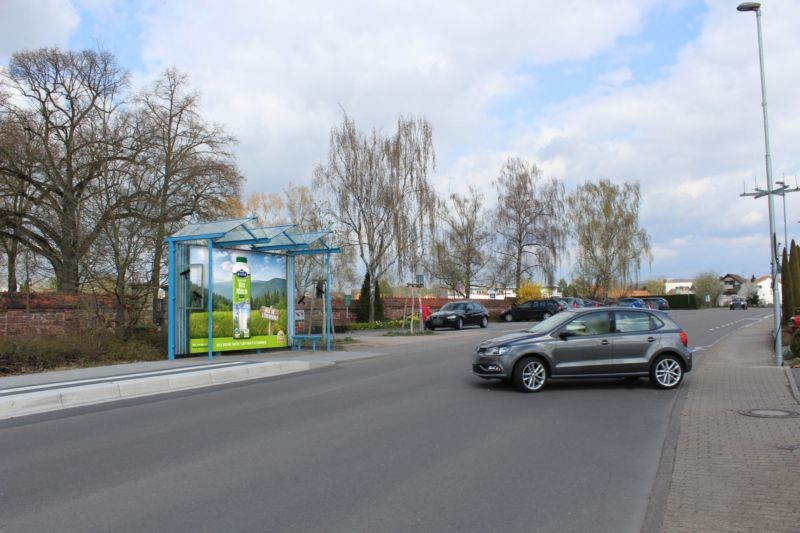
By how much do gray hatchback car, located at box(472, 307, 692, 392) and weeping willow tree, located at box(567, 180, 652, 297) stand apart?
154 ft

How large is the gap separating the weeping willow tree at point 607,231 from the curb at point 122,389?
47.0 m

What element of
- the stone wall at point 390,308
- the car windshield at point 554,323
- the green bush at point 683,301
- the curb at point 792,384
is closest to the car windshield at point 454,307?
the stone wall at point 390,308

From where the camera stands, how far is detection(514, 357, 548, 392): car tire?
1061 cm

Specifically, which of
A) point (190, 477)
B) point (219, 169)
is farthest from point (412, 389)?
point (219, 169)

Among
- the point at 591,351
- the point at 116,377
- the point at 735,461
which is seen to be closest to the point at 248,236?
the point at 116,377

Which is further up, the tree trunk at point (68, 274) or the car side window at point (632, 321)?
the tree trunk at point (68, 274)

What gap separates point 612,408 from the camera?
9.30 meters

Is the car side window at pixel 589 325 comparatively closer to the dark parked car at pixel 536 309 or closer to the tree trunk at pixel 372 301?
the tree trunk at pixel 372 301

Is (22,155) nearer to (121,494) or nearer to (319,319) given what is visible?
(319,319)

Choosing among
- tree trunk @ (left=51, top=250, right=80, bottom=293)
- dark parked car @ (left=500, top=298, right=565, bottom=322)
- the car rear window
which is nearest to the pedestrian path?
the car rear window

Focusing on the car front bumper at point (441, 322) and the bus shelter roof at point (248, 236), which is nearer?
the bus shelter roof at point (248, 236)

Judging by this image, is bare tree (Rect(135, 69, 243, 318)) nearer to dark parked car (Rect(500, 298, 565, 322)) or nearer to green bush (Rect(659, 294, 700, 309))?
dark parked car (Rect(500, 298, 565, 322))

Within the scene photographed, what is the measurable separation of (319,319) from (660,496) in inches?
1044

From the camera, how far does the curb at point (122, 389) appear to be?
31.7 ft
